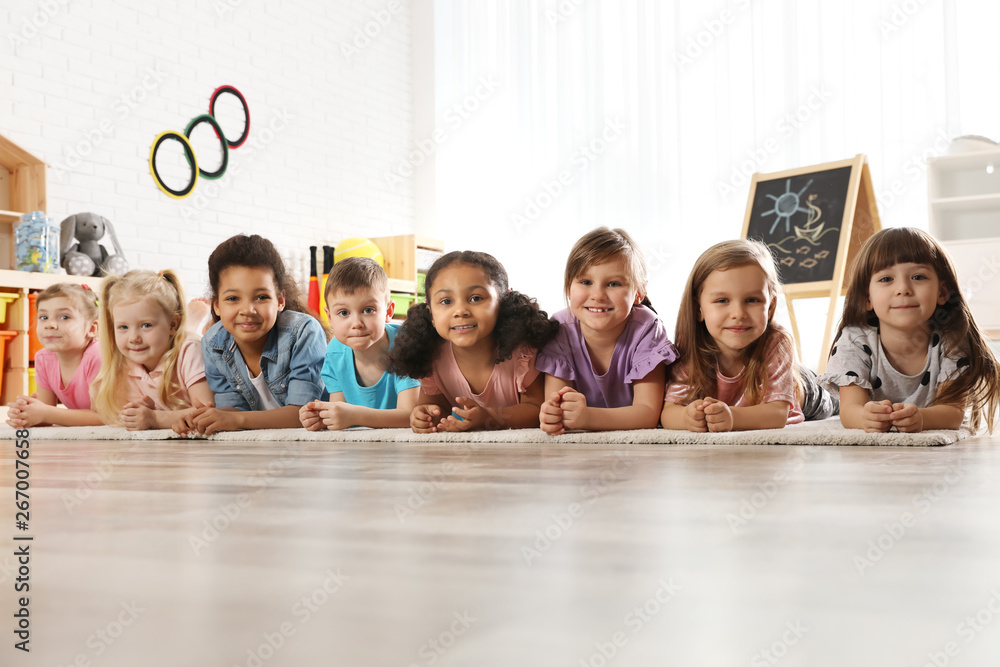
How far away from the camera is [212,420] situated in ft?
6.13

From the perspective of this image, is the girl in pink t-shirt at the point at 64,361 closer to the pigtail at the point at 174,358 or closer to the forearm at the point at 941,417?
the pigtail at the point at 174,358

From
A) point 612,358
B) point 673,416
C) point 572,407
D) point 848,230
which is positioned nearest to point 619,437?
point 572,407

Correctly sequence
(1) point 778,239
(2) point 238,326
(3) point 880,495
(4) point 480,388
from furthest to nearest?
1. (1) point 778,239
2. (2) point 238,326
3. (4) point 480,388
4. (3) point 880,495

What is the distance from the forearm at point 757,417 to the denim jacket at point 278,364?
104 cm

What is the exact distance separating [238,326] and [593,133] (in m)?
3.62

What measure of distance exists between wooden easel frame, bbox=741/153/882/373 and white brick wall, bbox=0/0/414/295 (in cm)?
264

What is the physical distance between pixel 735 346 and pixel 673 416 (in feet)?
0.64

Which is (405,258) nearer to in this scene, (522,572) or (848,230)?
(848,230)

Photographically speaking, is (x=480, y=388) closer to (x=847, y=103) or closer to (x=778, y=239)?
(x=778, y=239)

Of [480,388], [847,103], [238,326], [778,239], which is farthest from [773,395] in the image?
[847,103]

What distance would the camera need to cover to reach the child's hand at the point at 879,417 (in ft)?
4.41

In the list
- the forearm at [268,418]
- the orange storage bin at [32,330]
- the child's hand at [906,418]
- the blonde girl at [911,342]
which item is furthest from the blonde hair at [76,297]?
the child's hand at [906,418]

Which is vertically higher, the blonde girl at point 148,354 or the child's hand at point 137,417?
the blonde girl at point 148,354

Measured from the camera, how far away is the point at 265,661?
315mm
